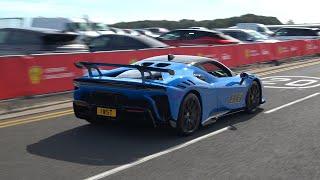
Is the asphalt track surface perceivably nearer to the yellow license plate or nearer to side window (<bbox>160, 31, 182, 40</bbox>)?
the yellow license plate

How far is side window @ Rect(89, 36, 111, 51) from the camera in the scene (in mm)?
19472

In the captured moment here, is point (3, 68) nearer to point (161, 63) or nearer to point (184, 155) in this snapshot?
point (161, 63)

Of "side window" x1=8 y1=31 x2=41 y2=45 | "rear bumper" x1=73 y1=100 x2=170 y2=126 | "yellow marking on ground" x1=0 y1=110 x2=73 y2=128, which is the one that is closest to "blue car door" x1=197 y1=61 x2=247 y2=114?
"rear bumper" x1=73 y1=100 x2=170 y2=126

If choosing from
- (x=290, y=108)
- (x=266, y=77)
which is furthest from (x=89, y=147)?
(x=266, y=77)

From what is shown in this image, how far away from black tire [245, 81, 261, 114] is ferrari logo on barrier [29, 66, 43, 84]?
4.56 m

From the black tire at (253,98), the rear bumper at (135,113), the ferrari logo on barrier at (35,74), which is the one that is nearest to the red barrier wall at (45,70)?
the ferrari logo on barrier at (35,74)

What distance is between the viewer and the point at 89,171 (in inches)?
254

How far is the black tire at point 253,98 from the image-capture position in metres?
10.8

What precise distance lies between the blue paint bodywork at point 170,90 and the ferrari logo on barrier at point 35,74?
346 centimetres

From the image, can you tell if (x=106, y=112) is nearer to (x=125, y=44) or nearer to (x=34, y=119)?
(x=34, y=119)

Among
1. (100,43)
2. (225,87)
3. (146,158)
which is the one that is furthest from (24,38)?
(146,158)

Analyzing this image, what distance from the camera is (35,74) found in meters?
12.2

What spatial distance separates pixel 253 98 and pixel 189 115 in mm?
2704

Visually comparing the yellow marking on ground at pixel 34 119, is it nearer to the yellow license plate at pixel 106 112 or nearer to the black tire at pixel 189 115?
the yellow license plate at pixel 106 112
